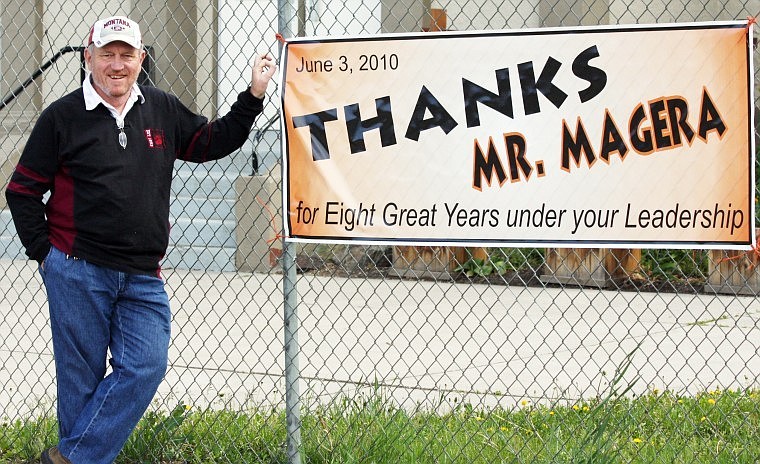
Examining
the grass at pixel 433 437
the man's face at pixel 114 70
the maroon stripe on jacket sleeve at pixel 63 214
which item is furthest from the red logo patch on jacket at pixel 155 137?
the grass at pixel 433 437

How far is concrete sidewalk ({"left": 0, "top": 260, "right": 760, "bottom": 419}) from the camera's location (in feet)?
18.8

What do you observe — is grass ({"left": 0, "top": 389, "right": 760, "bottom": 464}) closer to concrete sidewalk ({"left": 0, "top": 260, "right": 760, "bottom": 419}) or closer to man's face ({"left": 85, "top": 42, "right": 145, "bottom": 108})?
concrete sidewalk ({"left": 0, "top": 260, "right": 760, "bottom": 419})

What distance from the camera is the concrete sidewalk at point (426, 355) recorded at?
18.8ft

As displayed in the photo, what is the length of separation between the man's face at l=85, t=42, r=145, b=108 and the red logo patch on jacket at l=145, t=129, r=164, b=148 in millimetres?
144

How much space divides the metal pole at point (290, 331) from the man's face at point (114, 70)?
1.88ft

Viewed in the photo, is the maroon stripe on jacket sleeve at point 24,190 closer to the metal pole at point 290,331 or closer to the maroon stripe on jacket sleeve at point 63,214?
the maroon stripe on jacket sleeve at point 63,214

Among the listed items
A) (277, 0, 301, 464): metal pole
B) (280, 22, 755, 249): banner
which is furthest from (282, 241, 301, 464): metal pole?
(280, 22, 755, 249): banner

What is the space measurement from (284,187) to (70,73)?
10.6m

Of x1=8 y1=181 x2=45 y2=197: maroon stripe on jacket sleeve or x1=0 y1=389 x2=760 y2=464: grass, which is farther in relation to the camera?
x1=0 y1=389 x2=760 y2=464: grass

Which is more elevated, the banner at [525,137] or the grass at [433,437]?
the banner at [525,137]

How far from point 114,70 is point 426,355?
378cm

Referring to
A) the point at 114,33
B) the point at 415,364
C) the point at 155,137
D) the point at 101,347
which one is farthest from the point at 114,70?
the point at 415,364

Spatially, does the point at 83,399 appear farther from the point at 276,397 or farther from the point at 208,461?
the point at 276,397

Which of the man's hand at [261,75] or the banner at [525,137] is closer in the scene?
the banner at [525,137]
